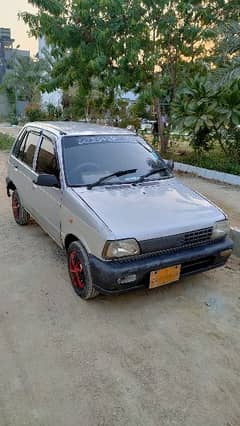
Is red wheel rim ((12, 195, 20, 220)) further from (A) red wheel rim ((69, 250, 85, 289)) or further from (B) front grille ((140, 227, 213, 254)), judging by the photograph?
(B) front grille ((140, 227, 213, 254))

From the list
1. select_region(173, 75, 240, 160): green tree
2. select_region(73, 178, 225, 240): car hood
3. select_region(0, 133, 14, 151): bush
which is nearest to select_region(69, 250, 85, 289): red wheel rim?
select_region(73, 178, 225, 240): car hood

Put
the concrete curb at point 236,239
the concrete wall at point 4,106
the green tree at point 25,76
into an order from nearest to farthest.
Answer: the concrete curb at point 236,239
the green tree at point 25,76
the concrete wall at point 4,106

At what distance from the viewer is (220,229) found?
333cm

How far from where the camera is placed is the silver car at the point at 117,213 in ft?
9.55

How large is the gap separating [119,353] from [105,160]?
2.07m

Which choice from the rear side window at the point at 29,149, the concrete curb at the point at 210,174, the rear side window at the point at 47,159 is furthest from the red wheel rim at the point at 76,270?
the concrete curb at the point at 210,174

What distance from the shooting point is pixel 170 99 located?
399 inches

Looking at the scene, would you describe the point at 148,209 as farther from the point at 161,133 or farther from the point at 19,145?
the point at 161,133

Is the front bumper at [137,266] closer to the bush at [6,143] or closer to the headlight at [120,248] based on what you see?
the headlight at [120,248]

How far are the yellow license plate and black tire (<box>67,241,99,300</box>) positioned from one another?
0.56 metres

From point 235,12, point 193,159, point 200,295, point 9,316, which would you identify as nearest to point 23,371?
point 9,316

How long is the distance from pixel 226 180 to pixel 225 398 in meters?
6.18

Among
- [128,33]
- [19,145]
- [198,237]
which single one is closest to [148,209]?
[198,237]

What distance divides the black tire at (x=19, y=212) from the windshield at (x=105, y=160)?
1.77m
